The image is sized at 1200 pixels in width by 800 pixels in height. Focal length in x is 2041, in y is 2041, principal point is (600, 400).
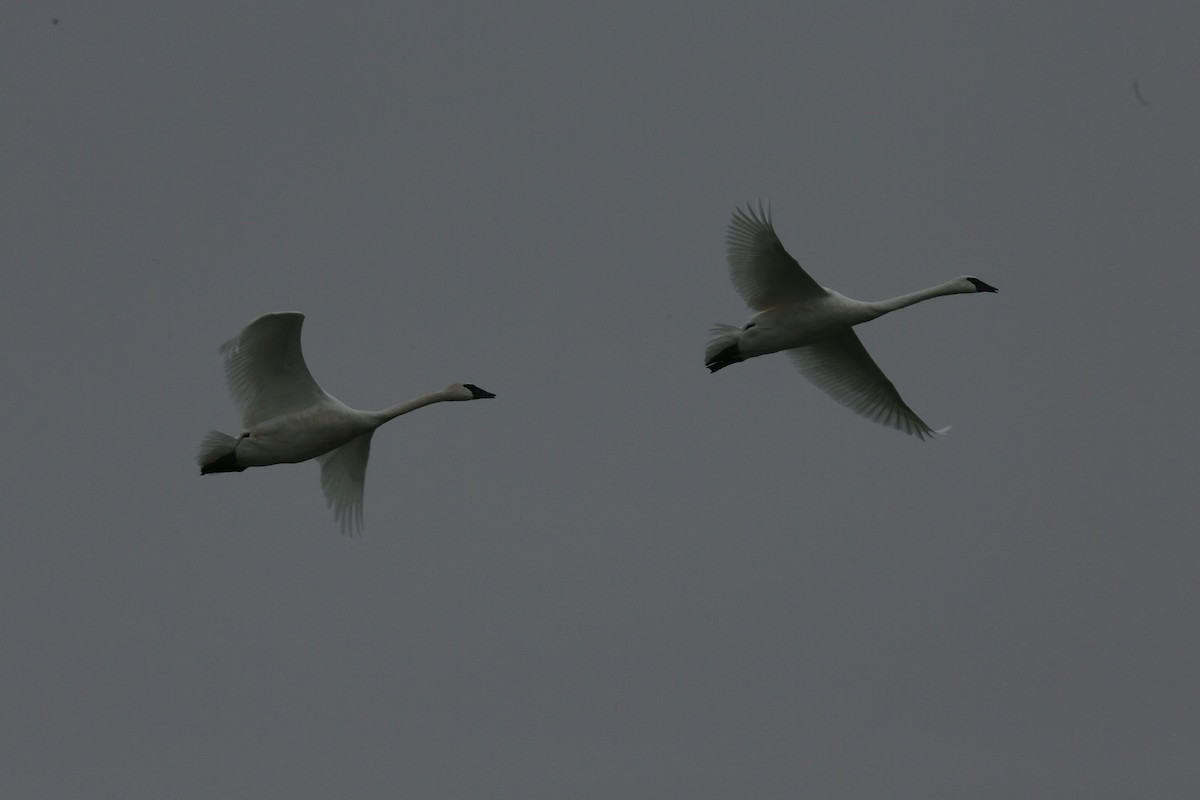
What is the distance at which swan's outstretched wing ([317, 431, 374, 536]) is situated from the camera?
35.3 meters

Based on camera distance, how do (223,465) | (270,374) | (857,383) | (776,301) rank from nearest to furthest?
(270,374), (223,465), (776,301), (857,383)

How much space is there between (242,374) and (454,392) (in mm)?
3476

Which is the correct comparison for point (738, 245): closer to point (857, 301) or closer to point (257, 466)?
point (857, 301)

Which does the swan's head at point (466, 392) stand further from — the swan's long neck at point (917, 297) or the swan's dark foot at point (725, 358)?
the swan's long neck at point (917, 297)

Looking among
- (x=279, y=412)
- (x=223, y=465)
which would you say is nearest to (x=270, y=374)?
(x=279, y=412)

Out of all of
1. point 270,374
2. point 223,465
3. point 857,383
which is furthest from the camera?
point 857,383

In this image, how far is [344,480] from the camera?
35.4 meters

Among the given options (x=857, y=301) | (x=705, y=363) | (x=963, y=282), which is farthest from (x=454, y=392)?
(x=963, y=282)

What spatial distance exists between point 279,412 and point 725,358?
7914 millimetres

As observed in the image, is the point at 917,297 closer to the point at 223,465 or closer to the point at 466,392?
the point at 466,392

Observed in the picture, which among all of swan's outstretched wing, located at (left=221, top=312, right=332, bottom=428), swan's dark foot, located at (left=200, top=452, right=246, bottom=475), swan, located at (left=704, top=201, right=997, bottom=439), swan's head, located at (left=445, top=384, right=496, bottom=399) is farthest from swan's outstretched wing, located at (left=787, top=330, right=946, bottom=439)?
swan's dark foot, located at (left=200, top=452, right=246, bottom=475)

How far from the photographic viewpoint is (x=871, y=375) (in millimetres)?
38094

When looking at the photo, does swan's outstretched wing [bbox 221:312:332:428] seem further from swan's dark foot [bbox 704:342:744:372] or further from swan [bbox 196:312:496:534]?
swan's dark foot [bbox 704:342:744:372]

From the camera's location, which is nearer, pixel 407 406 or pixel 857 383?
pixel 407 406
